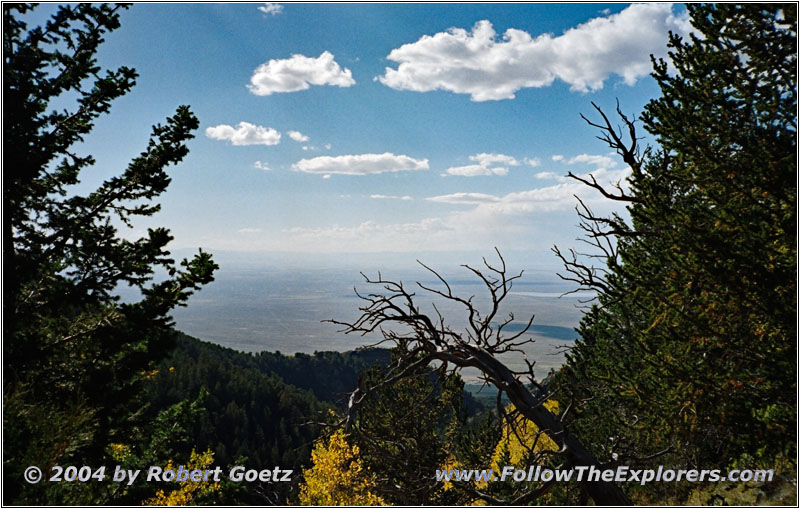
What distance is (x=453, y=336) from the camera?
697 cm

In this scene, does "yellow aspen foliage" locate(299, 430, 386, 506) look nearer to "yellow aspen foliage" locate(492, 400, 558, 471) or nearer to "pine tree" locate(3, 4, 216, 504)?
"yellow aspen foliage" locate(492, 400, 558, 471)

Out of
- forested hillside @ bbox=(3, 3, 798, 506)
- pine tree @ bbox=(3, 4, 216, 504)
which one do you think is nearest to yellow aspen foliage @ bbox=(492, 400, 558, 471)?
forested hillside @ bbox=(3, 3, 798, 506)

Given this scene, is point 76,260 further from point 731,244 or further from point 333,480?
point 333,480

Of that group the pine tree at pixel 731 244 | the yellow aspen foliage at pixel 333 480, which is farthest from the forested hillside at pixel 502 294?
the yellow aspen foliage at pixel 333 480

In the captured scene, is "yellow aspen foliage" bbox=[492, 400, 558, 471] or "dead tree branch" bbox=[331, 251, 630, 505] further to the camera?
"yellow aspen foliage" bbox=[492, 400, 558, 471]

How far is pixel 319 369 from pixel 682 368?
170800mm

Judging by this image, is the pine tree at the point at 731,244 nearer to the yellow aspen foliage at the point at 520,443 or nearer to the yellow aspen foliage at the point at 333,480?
the yellow aspen foliage at the point at 520,443

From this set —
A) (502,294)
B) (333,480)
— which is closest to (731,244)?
(502,294)

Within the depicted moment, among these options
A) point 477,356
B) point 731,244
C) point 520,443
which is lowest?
point 520,443

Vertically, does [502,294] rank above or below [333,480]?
above

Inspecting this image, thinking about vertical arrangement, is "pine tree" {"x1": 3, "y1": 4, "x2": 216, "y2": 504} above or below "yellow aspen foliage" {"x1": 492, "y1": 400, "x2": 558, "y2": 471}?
above

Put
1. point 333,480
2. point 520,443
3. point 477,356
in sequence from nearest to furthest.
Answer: point 477,356 → point 520,443 → point 333,480

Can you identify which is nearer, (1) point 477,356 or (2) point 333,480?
(1) point 477,356

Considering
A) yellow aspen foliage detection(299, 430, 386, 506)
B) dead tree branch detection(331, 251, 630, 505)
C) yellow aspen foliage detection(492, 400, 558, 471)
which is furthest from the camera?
yellow aspen foliage detection(299, 430, 386, 506)
